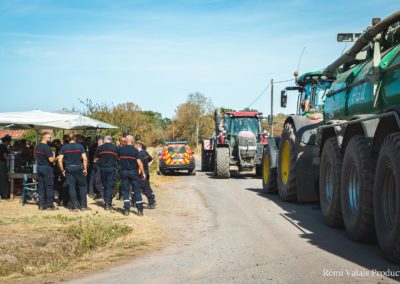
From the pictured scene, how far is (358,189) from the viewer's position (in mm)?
7242

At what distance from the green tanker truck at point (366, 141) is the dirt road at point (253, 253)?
40cm

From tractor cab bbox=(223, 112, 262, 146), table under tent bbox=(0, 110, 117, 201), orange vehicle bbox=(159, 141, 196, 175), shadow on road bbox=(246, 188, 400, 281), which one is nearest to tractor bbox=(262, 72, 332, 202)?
shadow on road bbox=(246, 188, 400, 281)

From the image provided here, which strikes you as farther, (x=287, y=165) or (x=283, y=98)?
(x=283, y=98)

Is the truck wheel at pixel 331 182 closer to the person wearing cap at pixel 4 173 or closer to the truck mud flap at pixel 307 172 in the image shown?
the truck mud flap at pixel 307 172

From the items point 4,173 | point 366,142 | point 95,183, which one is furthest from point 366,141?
point 4,173

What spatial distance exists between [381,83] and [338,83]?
2.50 meters

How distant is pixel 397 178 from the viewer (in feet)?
18.8

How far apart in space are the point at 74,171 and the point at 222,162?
28.3ft

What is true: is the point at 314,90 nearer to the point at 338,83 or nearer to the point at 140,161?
the point at 338,83

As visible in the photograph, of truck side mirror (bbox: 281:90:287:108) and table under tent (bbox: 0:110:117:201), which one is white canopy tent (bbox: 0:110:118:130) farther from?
truck side mirror (bbox: 281:90:287:108)

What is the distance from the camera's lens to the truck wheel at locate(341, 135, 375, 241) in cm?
695

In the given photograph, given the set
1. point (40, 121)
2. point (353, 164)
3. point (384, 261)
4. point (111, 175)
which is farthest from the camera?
point (40, 121)

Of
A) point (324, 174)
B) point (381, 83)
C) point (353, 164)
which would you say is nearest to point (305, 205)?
point (324, 174)

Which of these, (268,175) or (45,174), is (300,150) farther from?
(45,174)
